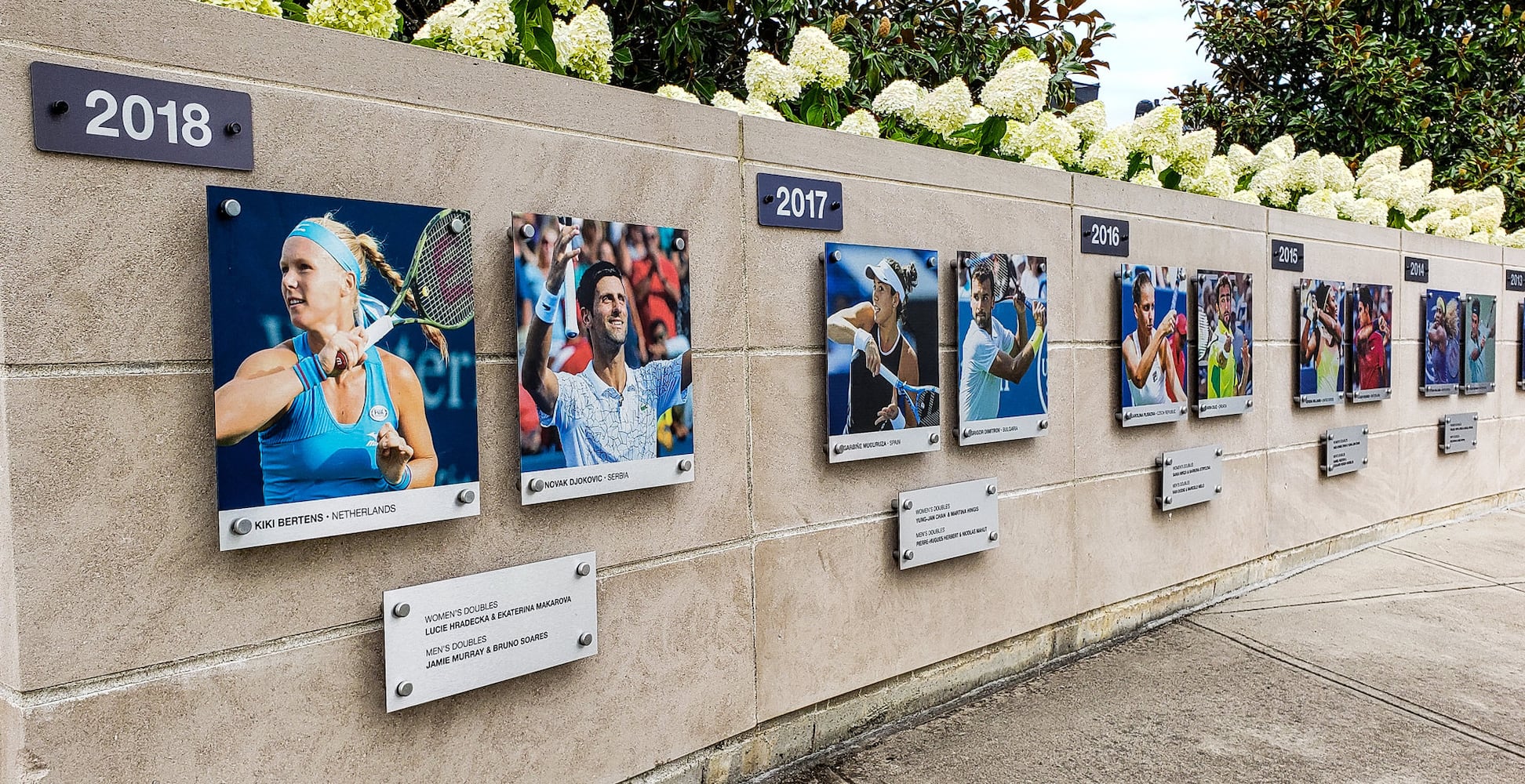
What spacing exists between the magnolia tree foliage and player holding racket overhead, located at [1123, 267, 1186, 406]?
335 inches

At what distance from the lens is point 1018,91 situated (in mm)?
4465

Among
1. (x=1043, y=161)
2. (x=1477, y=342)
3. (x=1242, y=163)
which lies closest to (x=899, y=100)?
(x=1043, y=161)

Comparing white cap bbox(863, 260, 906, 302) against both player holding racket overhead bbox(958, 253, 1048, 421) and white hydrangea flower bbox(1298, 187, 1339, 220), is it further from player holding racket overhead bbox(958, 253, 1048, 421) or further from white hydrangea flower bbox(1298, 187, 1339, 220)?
white hydrangea flower bbox(1298, 187, 1339, 220)

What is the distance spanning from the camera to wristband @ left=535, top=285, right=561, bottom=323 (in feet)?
8.45

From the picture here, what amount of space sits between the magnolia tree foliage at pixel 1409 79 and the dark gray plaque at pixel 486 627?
11.9m

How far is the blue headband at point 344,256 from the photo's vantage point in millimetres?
2156

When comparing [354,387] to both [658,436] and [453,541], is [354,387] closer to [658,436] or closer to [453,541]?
[453,541]

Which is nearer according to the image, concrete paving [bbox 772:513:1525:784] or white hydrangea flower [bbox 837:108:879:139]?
concrete paving [bbox 772:513:1525:784]

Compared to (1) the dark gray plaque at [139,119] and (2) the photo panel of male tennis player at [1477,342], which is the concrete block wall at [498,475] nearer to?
(1) the dark gray plaque at [139,119]

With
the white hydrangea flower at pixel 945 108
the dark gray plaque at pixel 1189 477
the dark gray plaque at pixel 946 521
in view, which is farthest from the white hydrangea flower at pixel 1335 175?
the dark gray plaque at pixel 946 521

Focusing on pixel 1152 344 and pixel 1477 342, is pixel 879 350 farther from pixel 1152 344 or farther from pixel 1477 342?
pixel 1477 342

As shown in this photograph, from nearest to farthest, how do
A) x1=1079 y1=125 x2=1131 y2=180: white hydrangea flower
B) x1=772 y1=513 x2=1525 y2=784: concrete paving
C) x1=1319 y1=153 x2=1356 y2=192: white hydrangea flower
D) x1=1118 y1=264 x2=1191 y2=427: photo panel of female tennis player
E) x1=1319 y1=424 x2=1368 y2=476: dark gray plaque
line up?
x1=772 y1=513 x2=1525 y2=784: concrete paving → x1=1118 y1=264 x2=1191 y2=427: photo panel of female tennis player → x1=1079 y1=125 x2=1131 y2=180: white hydrangea flower → x1=1319 y1=424 x2=1368 y2=476: dark gray plaque → x1=1319 y1=153 x2=1356 y2=192: white hydrangea flower

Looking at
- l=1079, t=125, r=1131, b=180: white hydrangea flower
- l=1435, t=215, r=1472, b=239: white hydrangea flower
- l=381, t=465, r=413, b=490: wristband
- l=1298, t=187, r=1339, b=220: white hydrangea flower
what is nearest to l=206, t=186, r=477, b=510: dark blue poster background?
l=381, t=465, r=413, b=490: wristband

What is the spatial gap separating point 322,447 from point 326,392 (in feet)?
0.43
